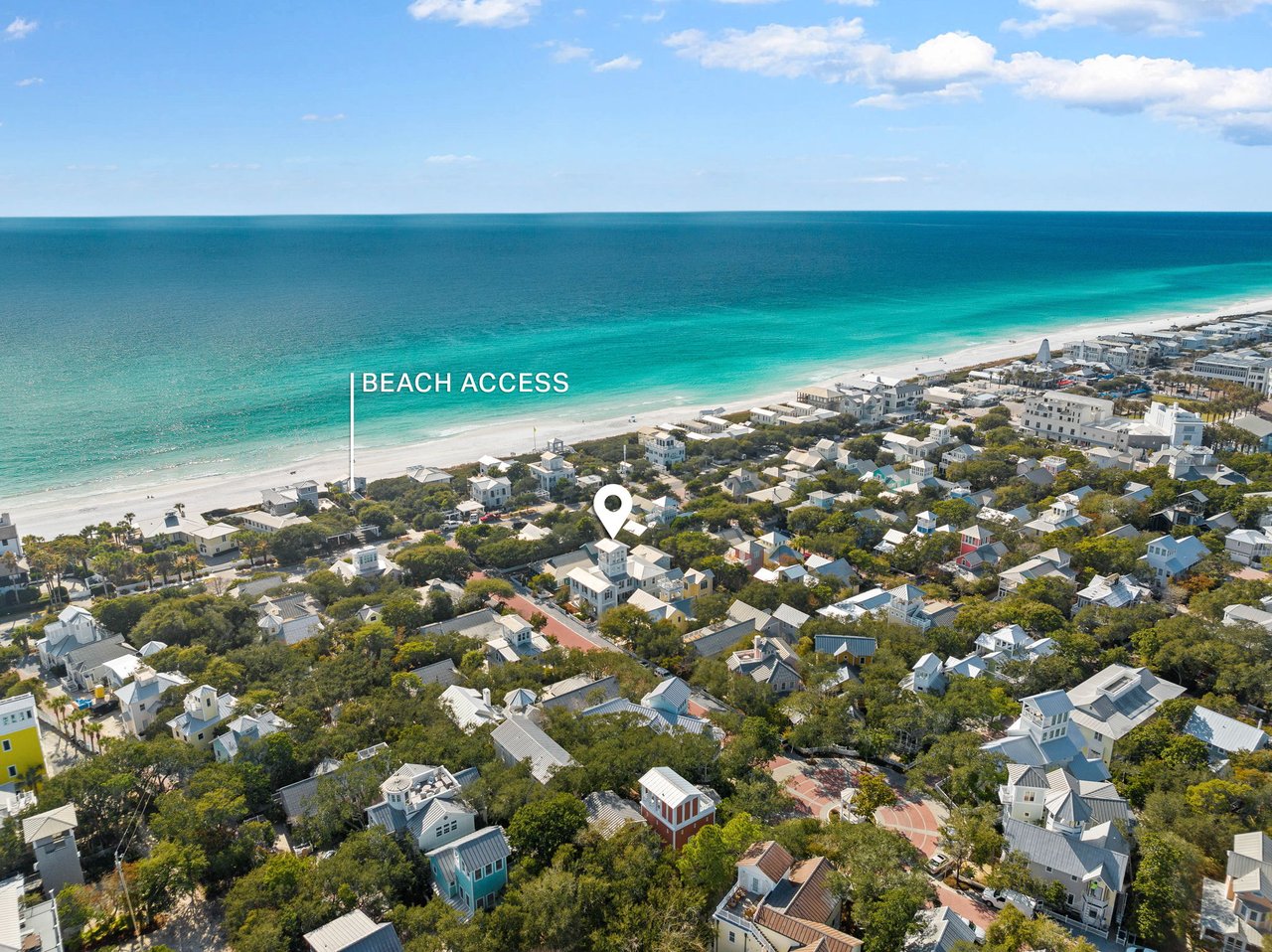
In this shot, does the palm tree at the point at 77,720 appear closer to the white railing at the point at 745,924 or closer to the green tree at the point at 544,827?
the green tree at the point at 544,827

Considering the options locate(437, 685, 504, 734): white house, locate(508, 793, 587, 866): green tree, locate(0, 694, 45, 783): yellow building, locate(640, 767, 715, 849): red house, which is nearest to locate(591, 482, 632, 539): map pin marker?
locate(437, 685, 504, 734): white house

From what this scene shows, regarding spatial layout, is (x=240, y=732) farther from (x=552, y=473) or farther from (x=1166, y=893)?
(x=552, y=473)

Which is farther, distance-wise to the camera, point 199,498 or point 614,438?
point 614,438

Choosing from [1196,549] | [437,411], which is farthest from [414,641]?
[437,411]

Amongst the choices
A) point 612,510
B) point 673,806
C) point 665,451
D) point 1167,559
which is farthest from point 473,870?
point 665,451

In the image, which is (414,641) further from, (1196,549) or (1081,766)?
(1196,549)

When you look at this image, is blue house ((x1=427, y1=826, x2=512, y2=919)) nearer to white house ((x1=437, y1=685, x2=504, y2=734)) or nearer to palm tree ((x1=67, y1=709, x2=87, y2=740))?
white house ((x1=437, y1=685, x2=504, y2=734))
